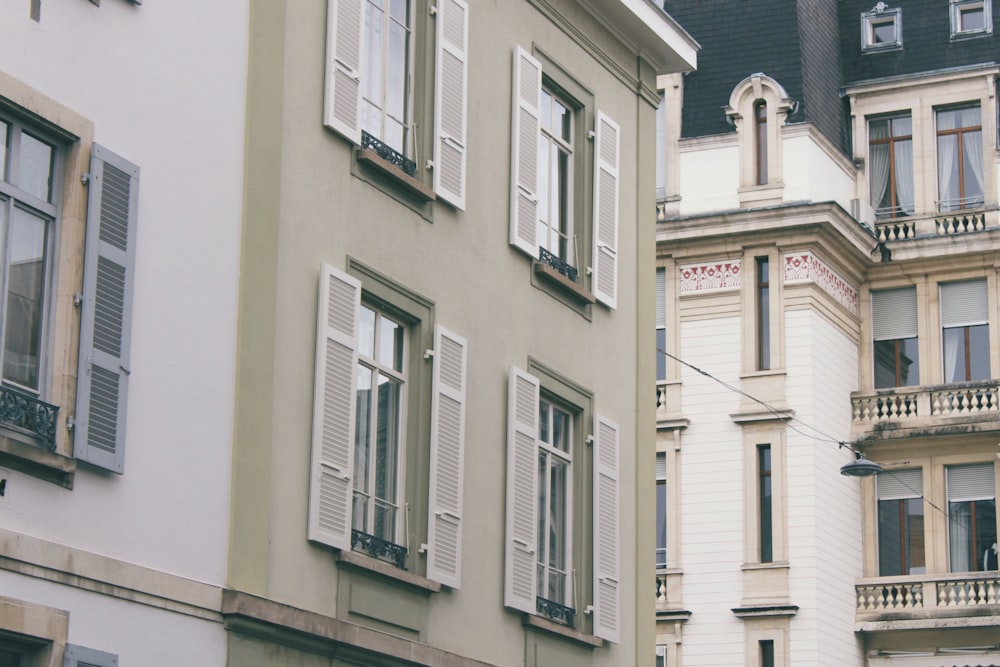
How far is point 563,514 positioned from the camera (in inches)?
863

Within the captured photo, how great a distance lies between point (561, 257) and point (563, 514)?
2.83 meters

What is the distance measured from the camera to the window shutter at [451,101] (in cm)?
1981

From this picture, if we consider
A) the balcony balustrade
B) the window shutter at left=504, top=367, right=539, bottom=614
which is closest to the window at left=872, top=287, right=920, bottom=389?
the balcony balustrade

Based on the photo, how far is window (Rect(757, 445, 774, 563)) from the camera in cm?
4134

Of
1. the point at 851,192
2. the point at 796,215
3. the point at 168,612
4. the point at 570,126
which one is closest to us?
the point at 168,612

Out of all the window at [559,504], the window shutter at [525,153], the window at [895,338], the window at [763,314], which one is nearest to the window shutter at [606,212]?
the window at [559,504]

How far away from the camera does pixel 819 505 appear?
4122 centimetres

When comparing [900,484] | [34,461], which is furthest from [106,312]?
[900,484]

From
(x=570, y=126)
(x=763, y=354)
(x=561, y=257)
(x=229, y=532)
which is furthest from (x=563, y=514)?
(x=763, y=354)

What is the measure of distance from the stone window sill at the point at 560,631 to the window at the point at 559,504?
90mm

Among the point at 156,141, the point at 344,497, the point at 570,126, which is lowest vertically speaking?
the point at 344,497

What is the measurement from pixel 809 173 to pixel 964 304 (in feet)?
14.1

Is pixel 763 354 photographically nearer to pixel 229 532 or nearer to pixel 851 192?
pixel 851 192

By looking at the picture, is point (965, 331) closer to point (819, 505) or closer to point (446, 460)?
point (819, 505)
